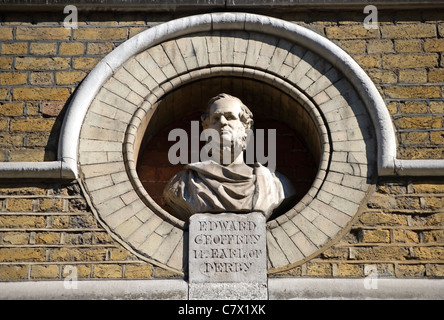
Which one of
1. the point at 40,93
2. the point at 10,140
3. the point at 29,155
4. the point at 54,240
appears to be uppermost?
the point at 40,93

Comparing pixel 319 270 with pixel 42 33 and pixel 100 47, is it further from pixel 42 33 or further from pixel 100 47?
pixel 42 33

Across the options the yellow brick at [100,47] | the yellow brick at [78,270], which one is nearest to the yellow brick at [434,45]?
the yellow brick at [100,47]

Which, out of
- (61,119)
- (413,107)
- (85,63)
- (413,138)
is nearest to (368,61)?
(413,107)

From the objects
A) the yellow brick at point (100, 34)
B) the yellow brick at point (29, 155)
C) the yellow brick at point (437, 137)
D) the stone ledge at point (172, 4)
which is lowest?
the yellow brick at point (29, 155)

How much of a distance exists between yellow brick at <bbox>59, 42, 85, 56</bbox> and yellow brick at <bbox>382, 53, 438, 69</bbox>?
9.00ft

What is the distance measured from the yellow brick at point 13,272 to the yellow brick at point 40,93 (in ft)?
5.30

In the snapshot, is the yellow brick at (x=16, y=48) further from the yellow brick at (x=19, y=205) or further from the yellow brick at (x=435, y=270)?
the yellow brick at (x=435, y=270)

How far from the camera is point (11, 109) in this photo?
926cm

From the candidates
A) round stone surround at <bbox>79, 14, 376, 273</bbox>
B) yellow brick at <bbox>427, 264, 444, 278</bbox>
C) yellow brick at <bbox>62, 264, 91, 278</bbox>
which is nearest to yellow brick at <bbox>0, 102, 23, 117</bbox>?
round stone surround at <bbox>79, 14, 376, 273</bbox>

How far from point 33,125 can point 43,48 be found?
0.79 meters

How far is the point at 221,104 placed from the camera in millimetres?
9398

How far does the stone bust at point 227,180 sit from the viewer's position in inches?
350

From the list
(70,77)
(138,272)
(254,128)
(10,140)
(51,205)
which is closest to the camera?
(138,272)

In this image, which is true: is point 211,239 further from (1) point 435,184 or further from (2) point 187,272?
(1) point 435,184
